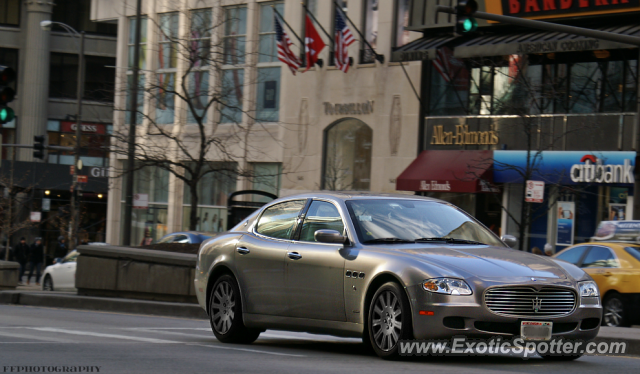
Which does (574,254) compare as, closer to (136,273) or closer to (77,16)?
(136,273)

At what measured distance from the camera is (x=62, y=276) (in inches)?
1183

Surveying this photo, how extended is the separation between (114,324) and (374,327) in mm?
6430

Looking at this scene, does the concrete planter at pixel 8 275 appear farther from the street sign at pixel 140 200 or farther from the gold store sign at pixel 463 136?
the gold store sign at pixel 463 136

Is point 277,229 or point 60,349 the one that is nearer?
point 60,349

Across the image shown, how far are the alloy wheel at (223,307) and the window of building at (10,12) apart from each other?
54.5 m

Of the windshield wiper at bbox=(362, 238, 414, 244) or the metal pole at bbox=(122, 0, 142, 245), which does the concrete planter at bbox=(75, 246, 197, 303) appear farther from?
the windshield wiper at bbox=(362, 238, 414, 244)

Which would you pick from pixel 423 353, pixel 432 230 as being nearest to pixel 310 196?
pixel 432 230

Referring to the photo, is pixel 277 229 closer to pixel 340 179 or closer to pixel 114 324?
pixel 114 324

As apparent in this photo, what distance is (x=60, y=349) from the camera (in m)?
9.55

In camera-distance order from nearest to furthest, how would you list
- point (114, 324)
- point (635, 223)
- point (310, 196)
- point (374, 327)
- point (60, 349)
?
1. point (374, 327)
2. point (60, 349)
3. point (310, 196)
4. point (114, 324)
5. point (635, 223)

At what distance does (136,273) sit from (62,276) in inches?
431

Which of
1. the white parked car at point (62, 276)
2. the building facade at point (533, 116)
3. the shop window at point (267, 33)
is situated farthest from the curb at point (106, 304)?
the shop window at point (267, 33)

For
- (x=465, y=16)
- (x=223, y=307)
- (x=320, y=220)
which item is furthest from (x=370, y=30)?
(x=320, y=220)

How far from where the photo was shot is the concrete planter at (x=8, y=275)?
2447 centimetres
